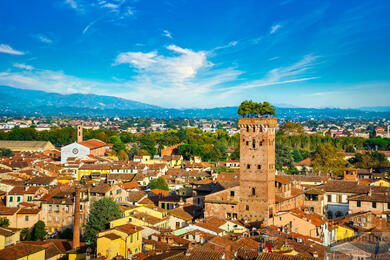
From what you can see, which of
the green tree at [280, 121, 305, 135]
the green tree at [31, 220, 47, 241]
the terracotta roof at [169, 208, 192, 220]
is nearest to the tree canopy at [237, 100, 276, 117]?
the terracotta roof at [169, 208, 192, 220]

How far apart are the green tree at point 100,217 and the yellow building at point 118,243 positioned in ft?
24.3

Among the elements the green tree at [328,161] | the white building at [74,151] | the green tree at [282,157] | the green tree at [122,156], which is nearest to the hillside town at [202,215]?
the green tree at [328,161]

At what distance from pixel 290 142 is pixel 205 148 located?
74.9 feet

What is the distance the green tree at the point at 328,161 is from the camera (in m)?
64.8

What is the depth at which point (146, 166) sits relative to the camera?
6197 cm

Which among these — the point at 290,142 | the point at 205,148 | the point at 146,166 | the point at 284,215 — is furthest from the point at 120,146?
the point at 284,215

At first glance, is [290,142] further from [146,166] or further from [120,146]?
[146,166]

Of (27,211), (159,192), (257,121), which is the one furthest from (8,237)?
(257,121)

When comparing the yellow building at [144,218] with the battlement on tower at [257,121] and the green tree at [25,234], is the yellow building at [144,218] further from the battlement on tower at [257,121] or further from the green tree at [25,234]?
the battlement on tower at [257,121]

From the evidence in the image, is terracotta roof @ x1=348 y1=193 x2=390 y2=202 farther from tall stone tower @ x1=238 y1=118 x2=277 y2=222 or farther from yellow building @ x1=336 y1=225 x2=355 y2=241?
yellow building @ x1=336 y1=225 x2=355 y2=241

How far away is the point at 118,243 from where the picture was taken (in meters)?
23.4

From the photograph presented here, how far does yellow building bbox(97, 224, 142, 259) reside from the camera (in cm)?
2305

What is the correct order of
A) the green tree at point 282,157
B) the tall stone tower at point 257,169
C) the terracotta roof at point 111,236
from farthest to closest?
the green tree at point 282,157 → the tall stone tower at point 257,169 → the terracotta roof at point 111,236

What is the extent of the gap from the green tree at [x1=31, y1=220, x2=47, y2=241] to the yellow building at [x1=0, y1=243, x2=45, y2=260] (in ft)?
27.3
